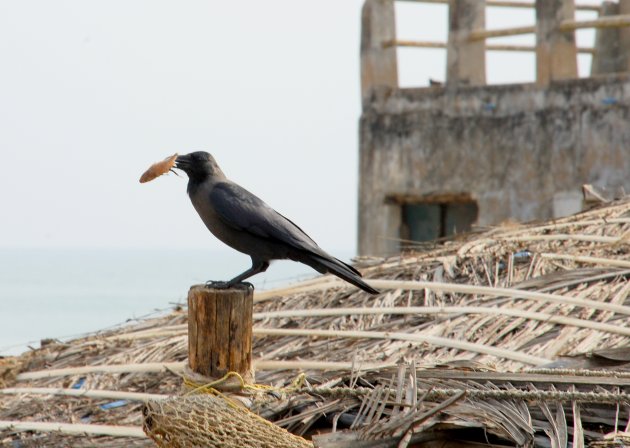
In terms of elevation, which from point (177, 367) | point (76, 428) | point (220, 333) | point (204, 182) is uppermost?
point (204, 182)

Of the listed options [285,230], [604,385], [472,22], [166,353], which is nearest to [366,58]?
[472,22]

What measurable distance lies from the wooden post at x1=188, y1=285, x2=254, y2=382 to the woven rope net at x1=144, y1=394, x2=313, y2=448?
0.30 metres

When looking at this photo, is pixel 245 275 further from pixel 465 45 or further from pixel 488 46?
pixel 488 46

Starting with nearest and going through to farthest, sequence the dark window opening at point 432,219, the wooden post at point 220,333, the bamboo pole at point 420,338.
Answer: the wooden post at point 220,333
the bamboo pole at point 420,338
the dark window opening at point 432,219

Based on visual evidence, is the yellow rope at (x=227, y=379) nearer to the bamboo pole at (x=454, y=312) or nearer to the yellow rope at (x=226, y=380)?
the yellow rope at (x=226, y=380)

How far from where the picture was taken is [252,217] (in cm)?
400

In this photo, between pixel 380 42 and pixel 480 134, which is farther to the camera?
pixel 380 42

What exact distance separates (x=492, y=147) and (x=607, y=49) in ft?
7.59

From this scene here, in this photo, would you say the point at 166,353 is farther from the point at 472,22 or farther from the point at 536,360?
the point at 472,22

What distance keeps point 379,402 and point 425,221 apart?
765cm

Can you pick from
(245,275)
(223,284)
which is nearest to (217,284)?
(223,284)

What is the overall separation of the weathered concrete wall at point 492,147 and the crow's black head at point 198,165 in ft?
18.8

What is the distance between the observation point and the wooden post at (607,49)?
11.1 m

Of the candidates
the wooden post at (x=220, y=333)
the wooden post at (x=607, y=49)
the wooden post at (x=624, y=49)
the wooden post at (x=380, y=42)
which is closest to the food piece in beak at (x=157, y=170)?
the wooden post at (x=220, y=333)
